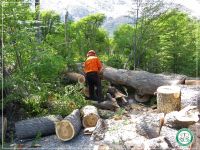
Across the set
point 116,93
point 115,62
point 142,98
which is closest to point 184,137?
point 116,93

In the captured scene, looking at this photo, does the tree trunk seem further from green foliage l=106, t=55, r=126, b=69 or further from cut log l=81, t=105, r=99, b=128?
green foliage l=106, t=55, r=126, b=69

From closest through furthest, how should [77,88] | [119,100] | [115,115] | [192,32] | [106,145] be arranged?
1. [106,145]
2. [115,115]
3. [77,88]
4. [119,100]
5. [192,32]

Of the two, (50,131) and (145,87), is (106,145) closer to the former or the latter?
(50,131)

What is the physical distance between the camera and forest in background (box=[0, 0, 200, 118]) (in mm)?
9742

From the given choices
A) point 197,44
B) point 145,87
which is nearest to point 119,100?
point 145,87

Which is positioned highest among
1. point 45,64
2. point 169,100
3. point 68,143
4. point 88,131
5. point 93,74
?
point 45,64

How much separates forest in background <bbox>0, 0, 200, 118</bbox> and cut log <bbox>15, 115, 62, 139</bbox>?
2.93 feet

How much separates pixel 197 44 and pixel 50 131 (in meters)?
8.61

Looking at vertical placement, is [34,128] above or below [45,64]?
below

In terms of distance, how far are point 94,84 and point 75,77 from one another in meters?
1.04

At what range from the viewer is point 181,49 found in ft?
Result: 50.1

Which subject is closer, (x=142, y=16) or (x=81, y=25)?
(x=142, y=16)

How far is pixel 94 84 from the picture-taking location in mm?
11820

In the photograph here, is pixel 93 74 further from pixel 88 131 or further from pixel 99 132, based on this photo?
pixel 99 132
